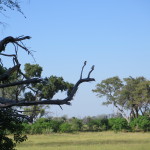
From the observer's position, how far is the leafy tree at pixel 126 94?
1575 inches

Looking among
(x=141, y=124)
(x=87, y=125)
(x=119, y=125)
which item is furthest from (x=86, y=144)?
(x=87, y=125)

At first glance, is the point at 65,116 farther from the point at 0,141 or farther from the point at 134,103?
the point at 0,141

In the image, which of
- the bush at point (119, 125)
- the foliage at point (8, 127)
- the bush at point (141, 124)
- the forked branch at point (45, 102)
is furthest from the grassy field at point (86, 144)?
the bush at point (141, 124)

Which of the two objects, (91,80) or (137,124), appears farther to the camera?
(137,124)

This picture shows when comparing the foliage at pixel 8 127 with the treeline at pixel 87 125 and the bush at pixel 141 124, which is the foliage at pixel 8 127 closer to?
the treeline at pixel 87 125

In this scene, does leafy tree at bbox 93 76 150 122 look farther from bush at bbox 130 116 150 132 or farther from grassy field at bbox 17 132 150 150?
grassy field at bbox 17 132 150 150

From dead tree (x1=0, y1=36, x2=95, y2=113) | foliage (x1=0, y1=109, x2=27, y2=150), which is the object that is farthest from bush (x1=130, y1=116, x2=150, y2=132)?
dead tree (x1=0, y1=36, x2=95, y2=113)

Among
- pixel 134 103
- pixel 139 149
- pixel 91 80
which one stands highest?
pixel 134 103

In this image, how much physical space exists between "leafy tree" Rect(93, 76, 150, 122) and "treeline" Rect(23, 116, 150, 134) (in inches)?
174

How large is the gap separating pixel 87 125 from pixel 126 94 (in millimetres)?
6928

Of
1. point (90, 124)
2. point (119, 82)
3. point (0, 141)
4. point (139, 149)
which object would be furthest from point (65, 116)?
point (0, 141)

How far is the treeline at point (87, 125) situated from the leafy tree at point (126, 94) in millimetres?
4431

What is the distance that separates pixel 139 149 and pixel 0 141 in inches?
413

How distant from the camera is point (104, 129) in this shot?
35.9 m
